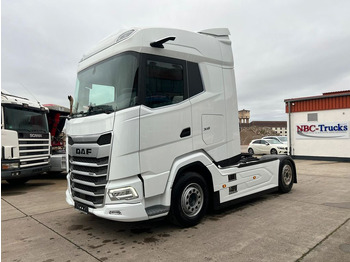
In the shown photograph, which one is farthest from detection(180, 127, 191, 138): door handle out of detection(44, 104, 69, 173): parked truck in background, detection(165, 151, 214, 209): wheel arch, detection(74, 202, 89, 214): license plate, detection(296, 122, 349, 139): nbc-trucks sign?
detection(296, 122, 349, 139): nbc-trucks sign

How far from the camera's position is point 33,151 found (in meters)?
8.49

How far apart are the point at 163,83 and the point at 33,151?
6294 mm

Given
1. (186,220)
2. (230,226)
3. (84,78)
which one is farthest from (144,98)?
(230,226)

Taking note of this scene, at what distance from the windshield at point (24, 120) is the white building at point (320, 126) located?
14.3 metres

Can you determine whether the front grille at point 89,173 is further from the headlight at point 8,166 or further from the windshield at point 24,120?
the windshield at point 24,120

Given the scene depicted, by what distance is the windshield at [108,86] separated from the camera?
3852mm

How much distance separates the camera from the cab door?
12.7 feet

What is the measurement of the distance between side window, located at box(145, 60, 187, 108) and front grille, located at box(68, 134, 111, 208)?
38.7 inches

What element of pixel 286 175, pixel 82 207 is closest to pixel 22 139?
pixel 82 207

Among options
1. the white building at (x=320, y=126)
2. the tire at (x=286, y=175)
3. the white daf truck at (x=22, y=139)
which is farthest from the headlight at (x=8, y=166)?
the white building at (x=320, y=126)

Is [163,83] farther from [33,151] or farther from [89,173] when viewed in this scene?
[33,151]

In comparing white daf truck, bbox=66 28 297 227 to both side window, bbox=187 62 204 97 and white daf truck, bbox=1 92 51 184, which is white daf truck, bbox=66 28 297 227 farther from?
white daf truck, bbox=1 92 51 184

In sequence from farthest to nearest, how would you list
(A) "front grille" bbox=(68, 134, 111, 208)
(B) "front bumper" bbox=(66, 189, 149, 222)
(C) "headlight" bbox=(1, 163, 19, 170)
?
(C) "headlight" bbox=(1, 163, 19, 170), (A) "front grille" bbox=(68, 134, 111, 208), (B) "front bumper" bbox=(66, 189, 149, 222)

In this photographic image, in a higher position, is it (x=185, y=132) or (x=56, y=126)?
(x=56, y=126)
